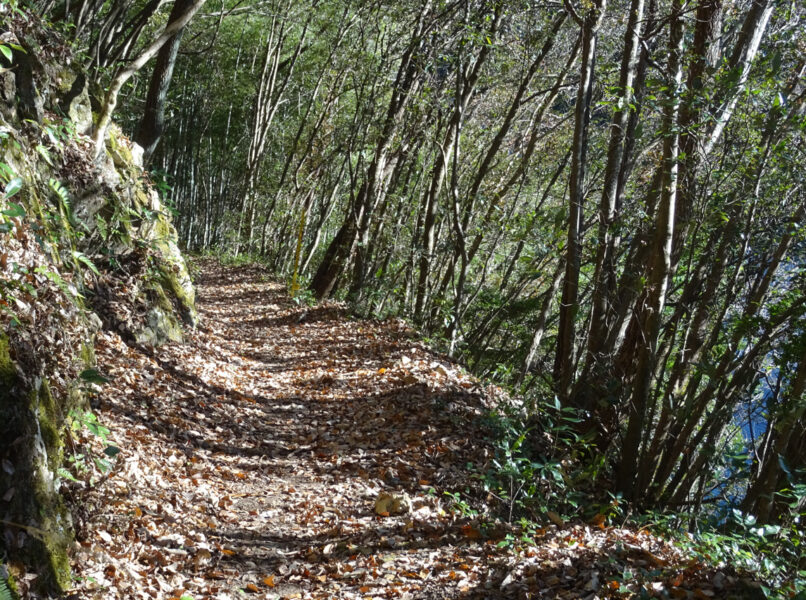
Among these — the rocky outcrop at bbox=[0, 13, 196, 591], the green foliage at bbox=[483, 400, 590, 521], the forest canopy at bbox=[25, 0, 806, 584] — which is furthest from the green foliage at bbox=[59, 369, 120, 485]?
the forest canopy at bbox=[25, 0, 806, 584]

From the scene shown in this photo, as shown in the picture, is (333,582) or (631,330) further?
(631,330)

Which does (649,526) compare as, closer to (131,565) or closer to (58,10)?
(131,565)

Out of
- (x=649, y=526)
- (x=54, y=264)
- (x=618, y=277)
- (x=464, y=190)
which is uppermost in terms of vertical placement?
(x=464, y=190)

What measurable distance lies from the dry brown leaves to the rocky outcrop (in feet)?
1.31

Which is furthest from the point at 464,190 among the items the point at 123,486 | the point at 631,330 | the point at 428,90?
the point at 123,486

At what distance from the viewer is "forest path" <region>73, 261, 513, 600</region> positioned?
390 cm

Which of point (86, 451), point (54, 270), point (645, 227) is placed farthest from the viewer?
point (645, 227)

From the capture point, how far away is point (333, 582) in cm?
403

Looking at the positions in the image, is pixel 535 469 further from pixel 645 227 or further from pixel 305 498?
pixel 645 227

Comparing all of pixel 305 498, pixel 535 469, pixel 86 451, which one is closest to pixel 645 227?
pixel 535 469

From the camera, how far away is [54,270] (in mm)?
4629

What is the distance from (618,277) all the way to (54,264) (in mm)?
5515

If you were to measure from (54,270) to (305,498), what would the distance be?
2633mm

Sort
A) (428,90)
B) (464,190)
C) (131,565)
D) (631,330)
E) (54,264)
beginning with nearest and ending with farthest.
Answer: (131,565), (54,264), (631,330), (428,90), (464,190)
